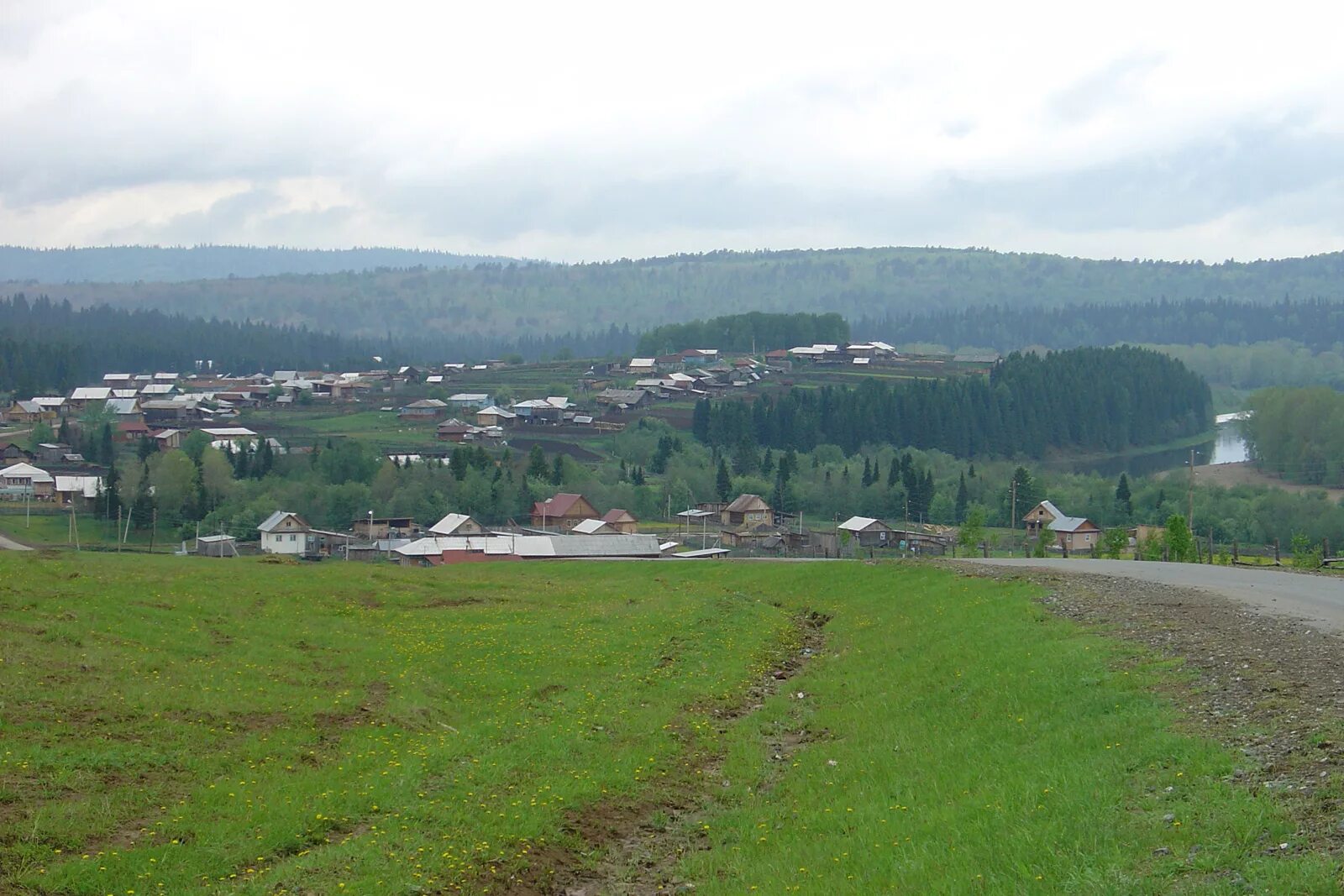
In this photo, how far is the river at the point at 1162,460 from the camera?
150 meters

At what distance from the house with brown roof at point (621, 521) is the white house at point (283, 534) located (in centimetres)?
2193

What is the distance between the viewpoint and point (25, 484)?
363 ft

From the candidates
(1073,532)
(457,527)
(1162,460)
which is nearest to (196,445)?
(457,527)

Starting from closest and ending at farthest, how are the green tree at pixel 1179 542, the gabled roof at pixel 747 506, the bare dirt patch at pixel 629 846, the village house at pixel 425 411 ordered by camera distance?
the bare dirt patch at pixel 629 846
the green tree at pixel 1179 542
the gabled roof at pixel 747 506
the village house at pixel 425 411

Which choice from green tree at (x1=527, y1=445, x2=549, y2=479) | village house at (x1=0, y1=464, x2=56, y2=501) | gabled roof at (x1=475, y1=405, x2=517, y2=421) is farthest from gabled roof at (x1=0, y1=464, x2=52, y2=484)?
gabled roof at (x1=475, y1=405, x2=517, y2=421)

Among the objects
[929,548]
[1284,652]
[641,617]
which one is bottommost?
[929,548]

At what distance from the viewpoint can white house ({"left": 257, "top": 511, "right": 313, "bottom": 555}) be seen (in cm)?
8956

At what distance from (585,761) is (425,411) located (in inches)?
6156

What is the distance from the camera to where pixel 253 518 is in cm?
9569

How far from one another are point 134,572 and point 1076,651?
976 inches

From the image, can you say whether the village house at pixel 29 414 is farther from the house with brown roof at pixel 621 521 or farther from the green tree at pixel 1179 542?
the green tree at pixel 1179 542

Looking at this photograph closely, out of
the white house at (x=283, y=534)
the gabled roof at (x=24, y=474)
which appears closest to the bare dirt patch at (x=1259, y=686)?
the white house at (x=283, y=534)

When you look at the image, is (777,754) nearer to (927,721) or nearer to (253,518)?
(927,721)

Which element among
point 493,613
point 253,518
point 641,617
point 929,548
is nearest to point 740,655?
point 641,617
